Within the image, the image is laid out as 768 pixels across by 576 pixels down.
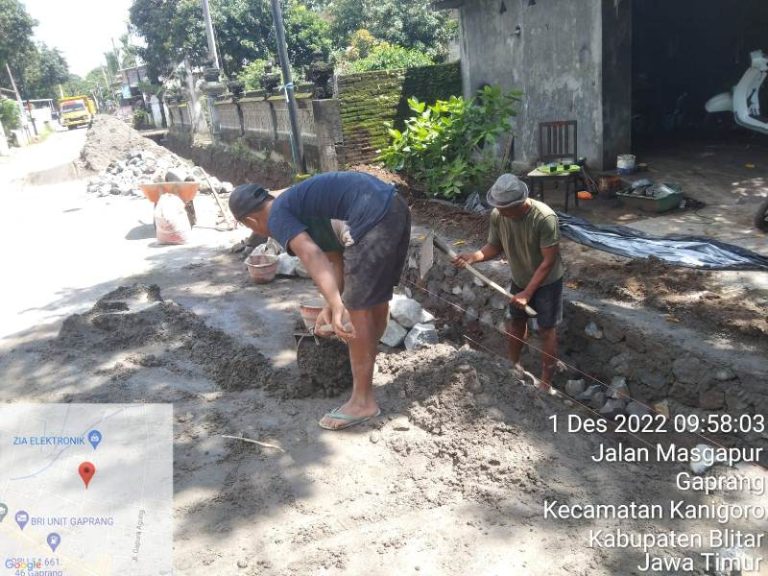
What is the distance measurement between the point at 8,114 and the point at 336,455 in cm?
Answer: 3802

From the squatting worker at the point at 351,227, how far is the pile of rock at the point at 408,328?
1162mm

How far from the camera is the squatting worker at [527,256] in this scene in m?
3.92

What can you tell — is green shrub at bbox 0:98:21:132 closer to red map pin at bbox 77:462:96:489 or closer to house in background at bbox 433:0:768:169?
house in background at bbox 433:0:768:169

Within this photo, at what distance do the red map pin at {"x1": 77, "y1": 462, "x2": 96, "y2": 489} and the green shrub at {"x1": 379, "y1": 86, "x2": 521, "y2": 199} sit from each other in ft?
19.5

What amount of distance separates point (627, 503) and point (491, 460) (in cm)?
68

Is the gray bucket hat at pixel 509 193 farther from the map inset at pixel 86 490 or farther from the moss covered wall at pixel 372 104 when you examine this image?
the moss covered wall at pixel 372 104

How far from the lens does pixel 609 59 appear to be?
8617 mm

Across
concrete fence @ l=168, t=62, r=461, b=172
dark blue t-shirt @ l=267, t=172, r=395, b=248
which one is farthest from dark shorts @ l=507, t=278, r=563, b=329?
concrete fence @ l=168, t=62, r=461, b=172

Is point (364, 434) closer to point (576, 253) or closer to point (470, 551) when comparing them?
point (470, 551)

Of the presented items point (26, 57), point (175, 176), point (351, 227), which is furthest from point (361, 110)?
point (26, 57)

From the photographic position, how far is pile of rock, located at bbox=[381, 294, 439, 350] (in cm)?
462

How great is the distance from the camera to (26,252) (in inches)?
360

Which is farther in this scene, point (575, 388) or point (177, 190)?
point (177, 190)

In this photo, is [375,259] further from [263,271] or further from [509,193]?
[263,271]
